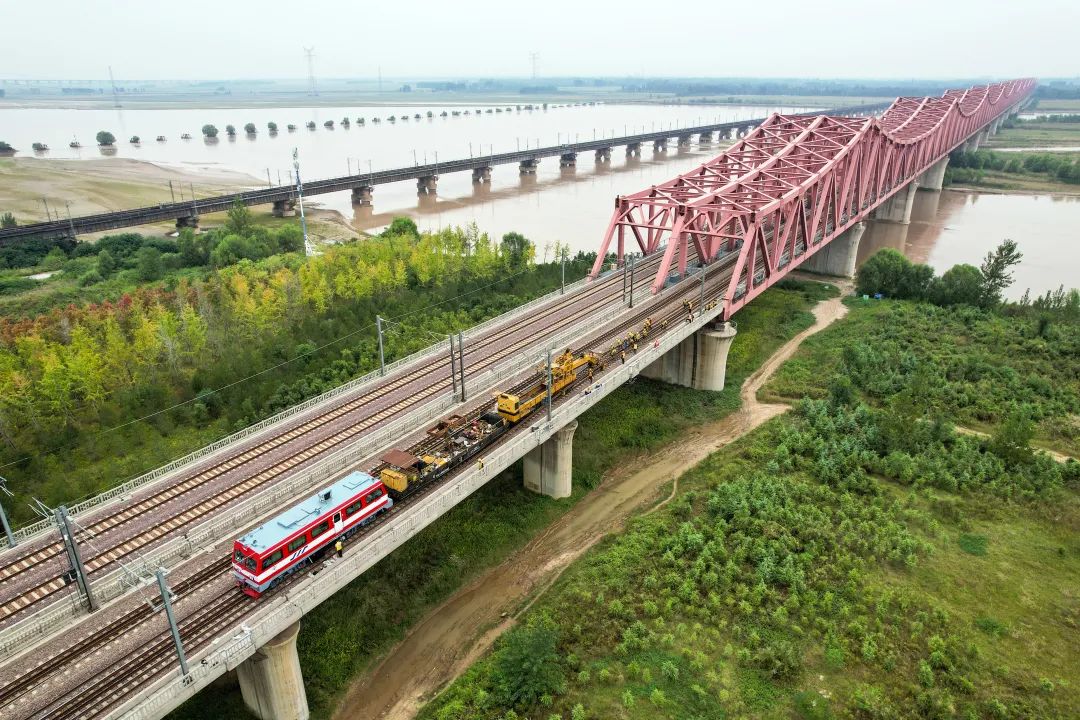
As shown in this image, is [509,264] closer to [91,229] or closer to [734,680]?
[734,680]

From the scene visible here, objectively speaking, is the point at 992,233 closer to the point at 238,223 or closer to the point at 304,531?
the point at 238,223

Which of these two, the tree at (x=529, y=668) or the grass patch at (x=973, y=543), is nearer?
the tree at (x=529, y=668)

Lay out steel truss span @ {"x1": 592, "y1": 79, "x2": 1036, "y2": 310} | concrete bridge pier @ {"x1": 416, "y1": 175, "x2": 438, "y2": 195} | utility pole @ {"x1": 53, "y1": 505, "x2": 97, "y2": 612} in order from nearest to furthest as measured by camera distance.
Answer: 1. utility pole @ {"x1": 53, "y1": 505, "x2": 97, "y2": 612}
2. steel truss span @ {"x1": 592, "y1": 79, "x2": 1036, "y2": 310}
3. concrete bridge pier @ {"x1": 416, "y1": 175, "x2": 438, "y2": 195}

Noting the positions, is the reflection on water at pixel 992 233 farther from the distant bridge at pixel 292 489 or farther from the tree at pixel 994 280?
the distant bridge at pixel 292 489

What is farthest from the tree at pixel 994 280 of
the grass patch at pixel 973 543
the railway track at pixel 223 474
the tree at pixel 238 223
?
the tree at pixel 238 223

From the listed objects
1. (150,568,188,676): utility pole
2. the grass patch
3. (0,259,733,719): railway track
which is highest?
(150,568,188,676): utility pole

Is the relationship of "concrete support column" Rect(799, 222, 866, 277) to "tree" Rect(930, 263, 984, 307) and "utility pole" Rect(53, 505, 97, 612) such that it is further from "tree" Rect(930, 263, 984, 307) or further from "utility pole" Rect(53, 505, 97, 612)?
"utility pole" Rect(53, 505, 97, 612)

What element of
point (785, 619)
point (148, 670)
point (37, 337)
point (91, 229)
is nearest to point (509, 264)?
point (37, 337)

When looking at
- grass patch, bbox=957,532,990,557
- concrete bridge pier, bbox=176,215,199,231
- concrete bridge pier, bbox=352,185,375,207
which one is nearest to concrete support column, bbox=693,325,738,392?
grass patch, bbox=957,532,990,557
